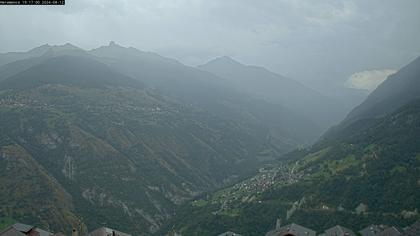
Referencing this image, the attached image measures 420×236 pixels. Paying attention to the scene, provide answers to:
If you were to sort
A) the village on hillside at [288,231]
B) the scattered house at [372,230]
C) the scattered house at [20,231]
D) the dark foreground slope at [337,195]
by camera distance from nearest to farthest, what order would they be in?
the scattered house at [20,231]
the village on hillside at [288,231]
the scattered house at [372,230]
the dark foreground slope at [337,195]

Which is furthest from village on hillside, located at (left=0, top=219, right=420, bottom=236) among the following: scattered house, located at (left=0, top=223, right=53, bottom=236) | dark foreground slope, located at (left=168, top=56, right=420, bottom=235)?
dark foreground slope, located at (left=168, top=56, right=420, bottom=235)

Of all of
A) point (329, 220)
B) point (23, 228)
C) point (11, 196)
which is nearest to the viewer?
point (23, 228)

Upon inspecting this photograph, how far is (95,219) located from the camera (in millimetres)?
171500

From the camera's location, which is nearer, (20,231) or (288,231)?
(20,231)

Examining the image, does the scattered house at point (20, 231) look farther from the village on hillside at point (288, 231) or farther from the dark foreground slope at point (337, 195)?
the dark foreground slope at point (337, 195)

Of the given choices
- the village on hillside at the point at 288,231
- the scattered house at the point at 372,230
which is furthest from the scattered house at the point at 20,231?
the scattered house at the point at 372,230

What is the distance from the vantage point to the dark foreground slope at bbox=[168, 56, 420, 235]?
435 ft

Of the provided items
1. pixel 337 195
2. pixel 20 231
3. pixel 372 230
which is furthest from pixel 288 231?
pixel 337 195

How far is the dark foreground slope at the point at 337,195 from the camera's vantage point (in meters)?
132

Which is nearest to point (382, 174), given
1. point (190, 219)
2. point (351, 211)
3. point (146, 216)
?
point (351, 211)

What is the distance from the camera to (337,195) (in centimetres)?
14850

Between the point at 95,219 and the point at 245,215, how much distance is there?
53.0 m

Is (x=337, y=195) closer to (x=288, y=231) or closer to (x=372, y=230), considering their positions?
(x=372, y=230)

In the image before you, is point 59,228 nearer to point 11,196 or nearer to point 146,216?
point 11,196
